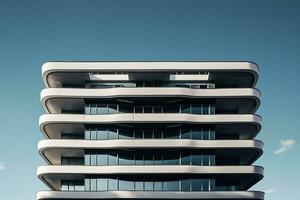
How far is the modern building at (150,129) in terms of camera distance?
6419cm

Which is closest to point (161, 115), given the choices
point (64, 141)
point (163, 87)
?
point (163, 87)

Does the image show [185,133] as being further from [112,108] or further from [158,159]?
[112,108]

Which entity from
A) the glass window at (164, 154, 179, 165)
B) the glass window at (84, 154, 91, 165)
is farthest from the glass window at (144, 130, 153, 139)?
the glass window at (84, 154, 91, 165)

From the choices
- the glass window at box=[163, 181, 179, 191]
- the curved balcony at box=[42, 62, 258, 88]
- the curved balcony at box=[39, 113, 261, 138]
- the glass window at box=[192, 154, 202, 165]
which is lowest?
the glass window at box=[163, 181, 179, 191]

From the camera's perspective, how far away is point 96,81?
69.5 metres

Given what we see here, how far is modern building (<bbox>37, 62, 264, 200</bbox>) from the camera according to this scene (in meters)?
64.2

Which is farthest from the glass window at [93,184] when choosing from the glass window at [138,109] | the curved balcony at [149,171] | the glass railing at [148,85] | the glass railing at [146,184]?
the glass railing at [148,85]

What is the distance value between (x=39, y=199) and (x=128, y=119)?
14.1m

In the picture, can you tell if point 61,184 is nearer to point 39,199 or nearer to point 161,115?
point 39,199

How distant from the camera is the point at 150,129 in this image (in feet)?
222

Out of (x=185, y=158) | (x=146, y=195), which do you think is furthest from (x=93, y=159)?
(x=185, y=158)

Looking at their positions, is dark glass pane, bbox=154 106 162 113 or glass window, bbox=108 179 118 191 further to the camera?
dark glass pane, bbox=154 106 162 113

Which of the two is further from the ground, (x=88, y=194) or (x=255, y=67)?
(x=255, y=67)

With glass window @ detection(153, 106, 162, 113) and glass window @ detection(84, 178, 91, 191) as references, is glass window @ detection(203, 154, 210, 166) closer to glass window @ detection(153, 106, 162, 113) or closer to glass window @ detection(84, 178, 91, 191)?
glass window @ detection(153, 106, 162, 113)
